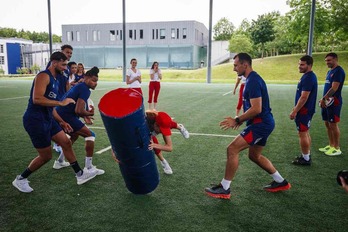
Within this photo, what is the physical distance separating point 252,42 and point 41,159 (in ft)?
193

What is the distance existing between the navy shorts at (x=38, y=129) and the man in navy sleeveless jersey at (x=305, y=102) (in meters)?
4.03

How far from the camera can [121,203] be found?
403 cm

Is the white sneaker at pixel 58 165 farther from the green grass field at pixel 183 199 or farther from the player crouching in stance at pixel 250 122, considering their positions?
the player crouching in stance at pixel 250 122

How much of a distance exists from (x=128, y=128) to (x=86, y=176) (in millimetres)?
1901

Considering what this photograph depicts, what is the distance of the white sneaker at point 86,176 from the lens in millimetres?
4736

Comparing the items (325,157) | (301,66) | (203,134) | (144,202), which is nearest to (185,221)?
(144,202)

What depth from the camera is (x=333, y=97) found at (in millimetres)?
6227

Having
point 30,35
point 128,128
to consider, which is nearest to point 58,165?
point 128,128

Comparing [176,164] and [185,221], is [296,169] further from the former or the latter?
[185,221]

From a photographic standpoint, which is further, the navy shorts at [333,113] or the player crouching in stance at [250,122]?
the navy shorts at [333,113]

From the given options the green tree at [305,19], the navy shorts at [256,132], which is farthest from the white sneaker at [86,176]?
the green tree at [305,19]

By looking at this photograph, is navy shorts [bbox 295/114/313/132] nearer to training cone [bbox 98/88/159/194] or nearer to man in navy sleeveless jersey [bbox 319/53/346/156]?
man in navy sleeveless jersey [bbox 319/53/346/156]

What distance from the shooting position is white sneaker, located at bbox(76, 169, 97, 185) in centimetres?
474

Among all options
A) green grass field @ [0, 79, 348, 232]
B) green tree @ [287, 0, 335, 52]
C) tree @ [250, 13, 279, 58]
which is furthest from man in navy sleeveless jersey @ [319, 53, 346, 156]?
tree @ [250, 13, 279, 58]
